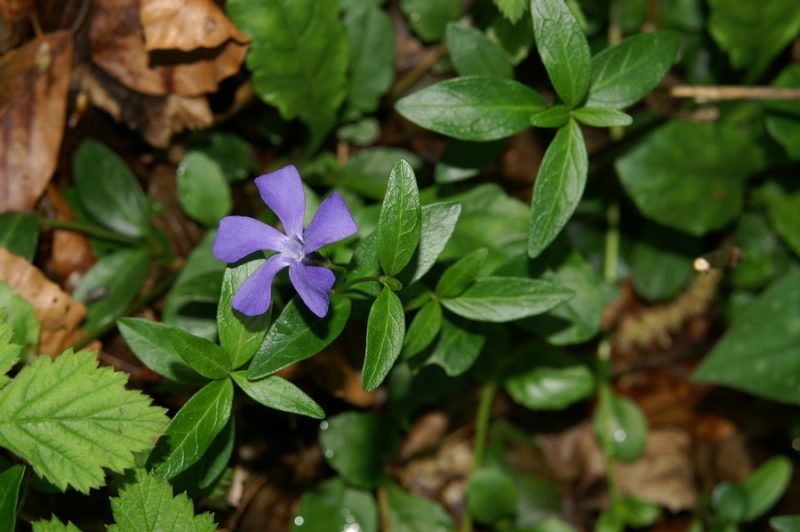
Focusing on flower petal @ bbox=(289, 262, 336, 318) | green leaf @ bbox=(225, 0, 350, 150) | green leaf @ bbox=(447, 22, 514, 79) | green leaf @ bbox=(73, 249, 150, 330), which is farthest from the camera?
green leaf @ bbox=(73, 249, 150, 330)

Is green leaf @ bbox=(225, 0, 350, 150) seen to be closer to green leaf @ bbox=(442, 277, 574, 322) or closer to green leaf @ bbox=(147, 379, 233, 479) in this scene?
green leaf @ bbox=(442, 277, 574, 322)

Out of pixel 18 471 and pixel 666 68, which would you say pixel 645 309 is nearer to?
pixel 666 68

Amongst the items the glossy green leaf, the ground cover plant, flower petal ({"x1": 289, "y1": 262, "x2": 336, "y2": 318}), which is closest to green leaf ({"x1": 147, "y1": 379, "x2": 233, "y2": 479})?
the ground cover plant

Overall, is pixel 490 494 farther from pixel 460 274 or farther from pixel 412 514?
pixel 460 274

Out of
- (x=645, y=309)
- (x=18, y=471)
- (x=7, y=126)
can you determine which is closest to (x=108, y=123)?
(x=7, y=126)

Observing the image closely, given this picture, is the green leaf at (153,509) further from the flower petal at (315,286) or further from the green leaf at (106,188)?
the green leaf at (106,188)

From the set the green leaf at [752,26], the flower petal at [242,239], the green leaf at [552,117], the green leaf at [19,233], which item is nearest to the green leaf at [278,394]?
the flower petal at [242,239]
